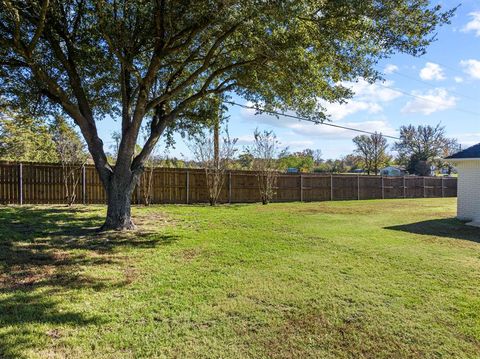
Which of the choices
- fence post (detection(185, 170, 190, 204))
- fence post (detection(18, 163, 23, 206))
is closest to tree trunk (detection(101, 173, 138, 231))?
fence post (detection(18, 163, 23, 206))

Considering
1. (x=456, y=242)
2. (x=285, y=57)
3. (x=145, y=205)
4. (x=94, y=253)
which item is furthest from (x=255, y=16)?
(x=145, y=205)

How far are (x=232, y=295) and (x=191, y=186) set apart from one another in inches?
468

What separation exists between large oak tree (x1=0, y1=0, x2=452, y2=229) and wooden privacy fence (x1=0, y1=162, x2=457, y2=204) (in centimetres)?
330

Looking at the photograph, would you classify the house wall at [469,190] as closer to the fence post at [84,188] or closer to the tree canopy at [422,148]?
the fence post at [84,188]

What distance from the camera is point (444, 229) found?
10297mm

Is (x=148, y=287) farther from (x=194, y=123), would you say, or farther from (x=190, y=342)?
(x=194, y=123)

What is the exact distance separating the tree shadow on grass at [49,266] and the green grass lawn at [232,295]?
22 mm

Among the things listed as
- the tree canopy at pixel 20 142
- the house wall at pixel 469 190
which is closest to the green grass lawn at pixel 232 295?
the house wall at pixel 469 190

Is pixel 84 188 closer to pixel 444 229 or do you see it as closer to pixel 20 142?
pixel 20 142

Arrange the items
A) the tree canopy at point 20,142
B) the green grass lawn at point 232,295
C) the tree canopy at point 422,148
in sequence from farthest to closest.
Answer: the tree canopy at point 422,148, the tree canopy at point 20,142, the green grass lawn at point 232,295

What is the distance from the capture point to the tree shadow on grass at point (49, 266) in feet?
11.2

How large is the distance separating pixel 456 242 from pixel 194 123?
27.0 ft

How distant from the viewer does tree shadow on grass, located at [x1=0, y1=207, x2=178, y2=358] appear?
3404mm

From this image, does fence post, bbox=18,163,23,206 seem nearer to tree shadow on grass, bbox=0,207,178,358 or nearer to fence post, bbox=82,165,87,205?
fence post, bbox=82,165,87,205
